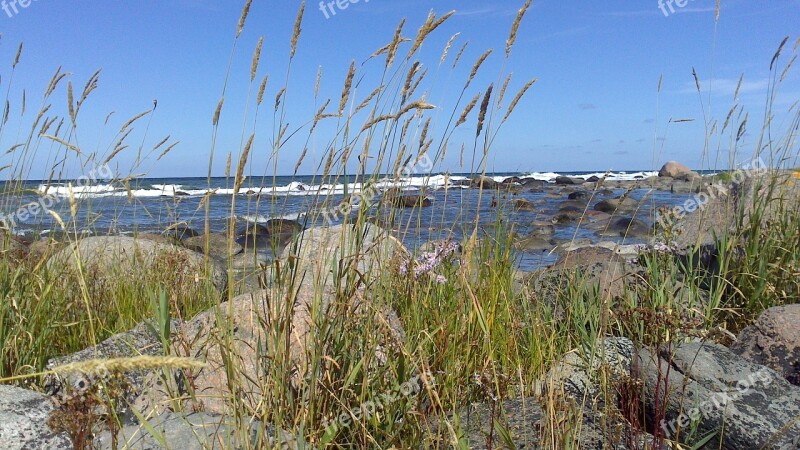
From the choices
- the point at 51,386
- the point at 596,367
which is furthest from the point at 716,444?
the point at 51,386

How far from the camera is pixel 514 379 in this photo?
2.90 meters

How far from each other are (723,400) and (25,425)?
8.83 ft

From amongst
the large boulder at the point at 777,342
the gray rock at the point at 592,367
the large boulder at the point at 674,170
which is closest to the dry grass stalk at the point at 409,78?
the gray rock at the point at 592,367

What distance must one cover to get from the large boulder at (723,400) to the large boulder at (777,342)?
0.52 m

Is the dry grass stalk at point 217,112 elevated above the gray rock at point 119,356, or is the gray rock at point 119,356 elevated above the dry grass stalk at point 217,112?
the dry grass stalk at point 217,112

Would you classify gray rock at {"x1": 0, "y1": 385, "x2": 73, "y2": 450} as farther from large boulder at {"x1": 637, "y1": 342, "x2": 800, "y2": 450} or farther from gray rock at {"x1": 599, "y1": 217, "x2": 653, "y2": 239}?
gray rock at {"x1": 599, "y1": 217, "x2": 653, "y2": 239}

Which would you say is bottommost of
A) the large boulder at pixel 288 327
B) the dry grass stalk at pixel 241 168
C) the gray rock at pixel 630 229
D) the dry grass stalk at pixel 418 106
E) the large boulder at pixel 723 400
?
the gray rock at pixel 630 229

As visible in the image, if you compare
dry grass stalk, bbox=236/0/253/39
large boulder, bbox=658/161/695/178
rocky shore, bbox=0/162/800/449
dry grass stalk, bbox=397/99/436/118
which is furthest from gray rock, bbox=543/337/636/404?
large boulder, bbox=658/161/695/178

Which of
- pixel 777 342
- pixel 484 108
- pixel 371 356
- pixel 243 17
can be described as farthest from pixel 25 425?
pixel 777 342

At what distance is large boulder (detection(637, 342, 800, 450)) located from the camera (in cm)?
249

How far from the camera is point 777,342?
332 centimetres

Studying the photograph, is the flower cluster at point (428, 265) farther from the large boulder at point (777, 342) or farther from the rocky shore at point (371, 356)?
the large boulder at point (777, 342)

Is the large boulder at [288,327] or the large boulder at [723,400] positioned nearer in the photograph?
the large boulder at [288,327]

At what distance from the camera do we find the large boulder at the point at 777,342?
10.8 ft
